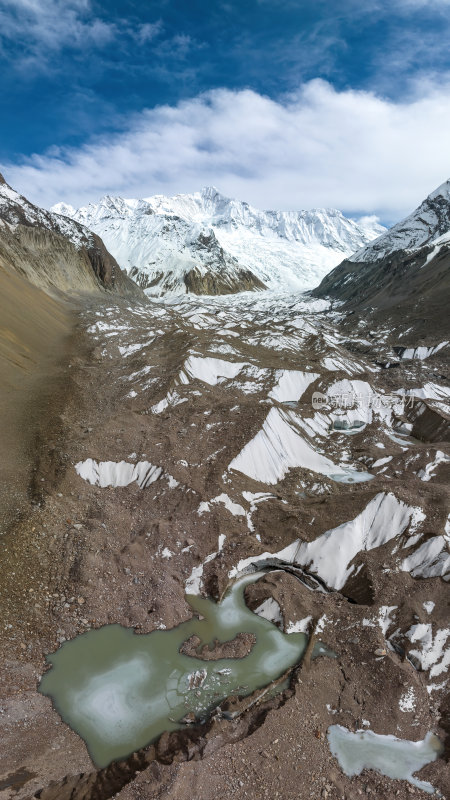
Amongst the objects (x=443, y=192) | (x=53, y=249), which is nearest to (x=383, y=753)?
(x=53, y=249)

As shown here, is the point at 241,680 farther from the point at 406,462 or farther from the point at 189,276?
the point at 189,276

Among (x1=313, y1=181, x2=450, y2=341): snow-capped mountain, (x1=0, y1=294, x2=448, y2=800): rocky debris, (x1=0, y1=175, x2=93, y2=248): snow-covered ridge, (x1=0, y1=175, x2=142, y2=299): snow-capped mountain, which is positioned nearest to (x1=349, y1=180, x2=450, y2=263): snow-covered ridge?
(x1=313, y1=181, x2=450, y2=341): snow-capped mountain

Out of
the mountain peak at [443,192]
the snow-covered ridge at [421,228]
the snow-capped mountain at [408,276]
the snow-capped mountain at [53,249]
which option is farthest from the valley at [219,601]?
the mountain peak at [443,192]

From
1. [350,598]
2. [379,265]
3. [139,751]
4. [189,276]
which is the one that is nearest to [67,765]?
[139,751]

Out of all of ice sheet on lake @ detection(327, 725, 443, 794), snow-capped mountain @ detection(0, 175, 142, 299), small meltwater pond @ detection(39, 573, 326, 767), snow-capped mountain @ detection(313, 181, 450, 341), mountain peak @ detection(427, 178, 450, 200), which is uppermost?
mountain peak @ detection(427, 178, 450, 200)

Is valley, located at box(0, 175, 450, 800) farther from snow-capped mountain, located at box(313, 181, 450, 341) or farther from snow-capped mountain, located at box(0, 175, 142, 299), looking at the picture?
snow-capped mountain, located at box(0, 175, 142, 299)

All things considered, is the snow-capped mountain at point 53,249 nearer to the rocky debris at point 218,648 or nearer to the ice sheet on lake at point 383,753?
the rocky debris at point 218,648
